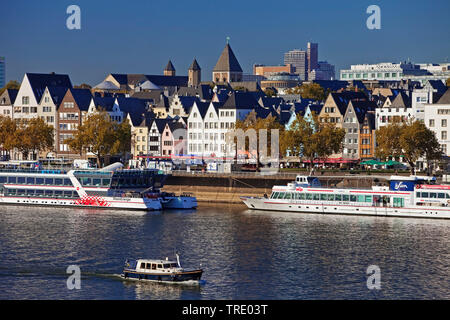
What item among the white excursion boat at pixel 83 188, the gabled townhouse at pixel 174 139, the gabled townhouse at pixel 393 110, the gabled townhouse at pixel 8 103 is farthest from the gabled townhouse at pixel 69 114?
the white excursion boat at pixel 83 188

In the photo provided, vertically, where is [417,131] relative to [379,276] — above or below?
above

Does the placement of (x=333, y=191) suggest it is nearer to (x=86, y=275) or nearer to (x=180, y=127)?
(x=86, y=275)

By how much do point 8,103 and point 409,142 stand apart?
7473 cm

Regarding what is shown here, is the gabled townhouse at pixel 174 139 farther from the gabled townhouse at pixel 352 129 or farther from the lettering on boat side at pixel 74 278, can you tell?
the lettering on boat side at pixel 74 278

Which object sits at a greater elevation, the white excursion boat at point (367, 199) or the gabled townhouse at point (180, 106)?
the gabled townhouse at point (180, 106)

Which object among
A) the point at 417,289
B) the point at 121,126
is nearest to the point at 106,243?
the point at 417,289

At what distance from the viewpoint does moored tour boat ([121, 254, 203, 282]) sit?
2381 inches

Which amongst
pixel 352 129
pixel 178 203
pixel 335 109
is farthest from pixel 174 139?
pixel 178 203

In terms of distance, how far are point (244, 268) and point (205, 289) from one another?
21.1 feet

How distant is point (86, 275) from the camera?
62094 millimetres

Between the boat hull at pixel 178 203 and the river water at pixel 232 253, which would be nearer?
the river water at pixel 232 253

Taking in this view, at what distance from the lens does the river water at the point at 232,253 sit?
59.0m

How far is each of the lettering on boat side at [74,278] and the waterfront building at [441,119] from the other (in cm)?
7180
